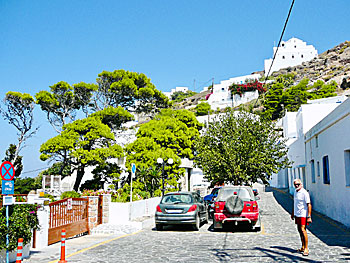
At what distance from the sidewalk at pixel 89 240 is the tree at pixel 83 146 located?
1360 centimetres

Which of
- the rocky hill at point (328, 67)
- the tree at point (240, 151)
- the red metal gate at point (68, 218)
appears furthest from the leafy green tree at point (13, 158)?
the rocky hill at point (328, 67)

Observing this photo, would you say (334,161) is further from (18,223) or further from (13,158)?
(13,158)

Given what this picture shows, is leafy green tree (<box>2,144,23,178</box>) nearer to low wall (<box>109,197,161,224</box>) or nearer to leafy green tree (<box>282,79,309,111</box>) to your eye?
low wall (<box>109,197,161,224</box>)

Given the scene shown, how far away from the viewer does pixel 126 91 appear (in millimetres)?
40219

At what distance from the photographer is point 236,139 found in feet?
69.5

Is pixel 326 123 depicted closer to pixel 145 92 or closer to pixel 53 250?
pixel 53 250

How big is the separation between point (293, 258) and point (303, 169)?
16621 millimetres

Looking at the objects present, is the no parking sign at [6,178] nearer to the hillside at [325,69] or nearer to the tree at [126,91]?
the tree at [126,91]

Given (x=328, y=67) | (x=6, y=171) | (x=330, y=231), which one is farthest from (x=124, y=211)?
(x=328, y=67)

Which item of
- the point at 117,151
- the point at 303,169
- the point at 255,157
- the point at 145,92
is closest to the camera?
the point at 255,157

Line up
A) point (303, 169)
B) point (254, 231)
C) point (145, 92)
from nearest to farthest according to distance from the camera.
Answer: point (254, 231), point (303, 169), point (145, 92)

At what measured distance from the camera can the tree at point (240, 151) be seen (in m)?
20.6

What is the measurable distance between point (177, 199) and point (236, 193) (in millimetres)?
2316

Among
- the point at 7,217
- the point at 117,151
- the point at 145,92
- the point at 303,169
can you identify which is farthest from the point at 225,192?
the point at 145,92
